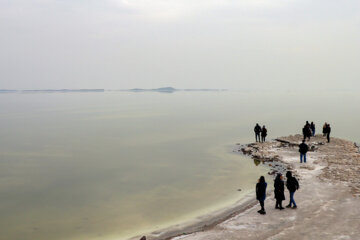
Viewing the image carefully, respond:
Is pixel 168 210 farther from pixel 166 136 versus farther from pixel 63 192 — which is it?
pixel 166 136

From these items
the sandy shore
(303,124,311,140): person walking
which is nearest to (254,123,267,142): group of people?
(303,124,311,140): person walking

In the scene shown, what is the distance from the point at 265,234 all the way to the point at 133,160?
2139cm

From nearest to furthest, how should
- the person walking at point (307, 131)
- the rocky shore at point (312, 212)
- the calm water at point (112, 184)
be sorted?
the rocky shore at point (312, 212)
the calm water at point (112, 184)
the person walking at point (307, 131)

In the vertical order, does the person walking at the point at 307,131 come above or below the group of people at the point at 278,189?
above

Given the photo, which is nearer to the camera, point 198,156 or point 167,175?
point 167,175

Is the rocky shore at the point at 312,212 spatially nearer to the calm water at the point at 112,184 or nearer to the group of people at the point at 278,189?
the group of people at the point at 278,189

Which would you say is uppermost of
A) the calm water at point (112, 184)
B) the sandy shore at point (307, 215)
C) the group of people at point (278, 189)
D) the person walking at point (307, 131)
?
the person walking at point (307, 131)

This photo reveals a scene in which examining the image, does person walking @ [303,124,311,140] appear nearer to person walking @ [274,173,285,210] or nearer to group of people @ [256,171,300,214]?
group of people @ [256,171,300,214]

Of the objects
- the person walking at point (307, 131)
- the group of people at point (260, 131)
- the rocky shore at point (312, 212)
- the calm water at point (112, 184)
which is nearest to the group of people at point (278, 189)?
the rocky shore at point (312, 212)

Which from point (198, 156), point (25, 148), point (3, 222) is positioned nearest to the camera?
point (3, 222)

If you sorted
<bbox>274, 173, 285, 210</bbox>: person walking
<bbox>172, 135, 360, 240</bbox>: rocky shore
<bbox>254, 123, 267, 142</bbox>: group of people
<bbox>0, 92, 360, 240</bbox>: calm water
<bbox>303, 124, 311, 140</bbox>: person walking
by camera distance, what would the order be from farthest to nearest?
<bbox>254, 123, 267, 142</bbox>: group of people < <bbox>303, 124, 311, 140</bbox>: person walking < <bbox>0, 92, 360, 240</bbox>: calm water < <bbox>274, 173, 285, 210</bbox>: person walking < <bbox>172, 135, 360, 240</bbox>: rocky shore

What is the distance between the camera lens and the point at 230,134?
2008 inches

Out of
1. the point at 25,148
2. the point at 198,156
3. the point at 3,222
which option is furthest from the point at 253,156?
the point at 25,148

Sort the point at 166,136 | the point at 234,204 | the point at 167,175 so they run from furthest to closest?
the point at 166,136
the point at 167,175
the point at 234,204
